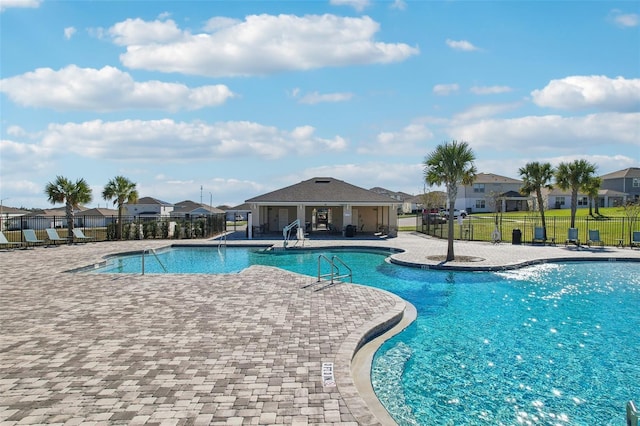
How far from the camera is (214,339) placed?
666cm

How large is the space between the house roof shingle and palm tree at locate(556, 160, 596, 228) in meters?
10.1

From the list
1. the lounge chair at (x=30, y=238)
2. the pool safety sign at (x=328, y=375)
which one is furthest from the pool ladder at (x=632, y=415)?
the lounge chair at (x=30, y=238)

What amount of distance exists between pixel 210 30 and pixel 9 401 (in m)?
12.0

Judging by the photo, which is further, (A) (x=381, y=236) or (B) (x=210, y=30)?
(A) (x=381, y=236)

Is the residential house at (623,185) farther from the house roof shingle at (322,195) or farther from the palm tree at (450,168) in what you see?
the palm tree at (450,168)

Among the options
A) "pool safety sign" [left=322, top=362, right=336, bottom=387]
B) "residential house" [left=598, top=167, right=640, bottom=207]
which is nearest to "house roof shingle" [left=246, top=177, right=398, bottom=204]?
"pool safety sign" [left=322, top=362, right=336, bottom=387]

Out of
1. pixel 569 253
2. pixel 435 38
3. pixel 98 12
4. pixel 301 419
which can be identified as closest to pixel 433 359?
pixel 301 419

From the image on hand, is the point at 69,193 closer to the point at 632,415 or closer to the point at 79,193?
the point at 79,193

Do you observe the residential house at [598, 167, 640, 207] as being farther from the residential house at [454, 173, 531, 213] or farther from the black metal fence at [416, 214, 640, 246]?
the black metal fence at [416, 214, 640, 246]

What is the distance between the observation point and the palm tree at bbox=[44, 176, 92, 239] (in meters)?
23.5

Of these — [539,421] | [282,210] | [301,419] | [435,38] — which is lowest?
[539,421]

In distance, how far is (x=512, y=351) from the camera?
24.3 feet

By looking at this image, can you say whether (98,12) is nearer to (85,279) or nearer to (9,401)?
(85,279)

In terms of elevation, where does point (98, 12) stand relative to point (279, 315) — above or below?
above
